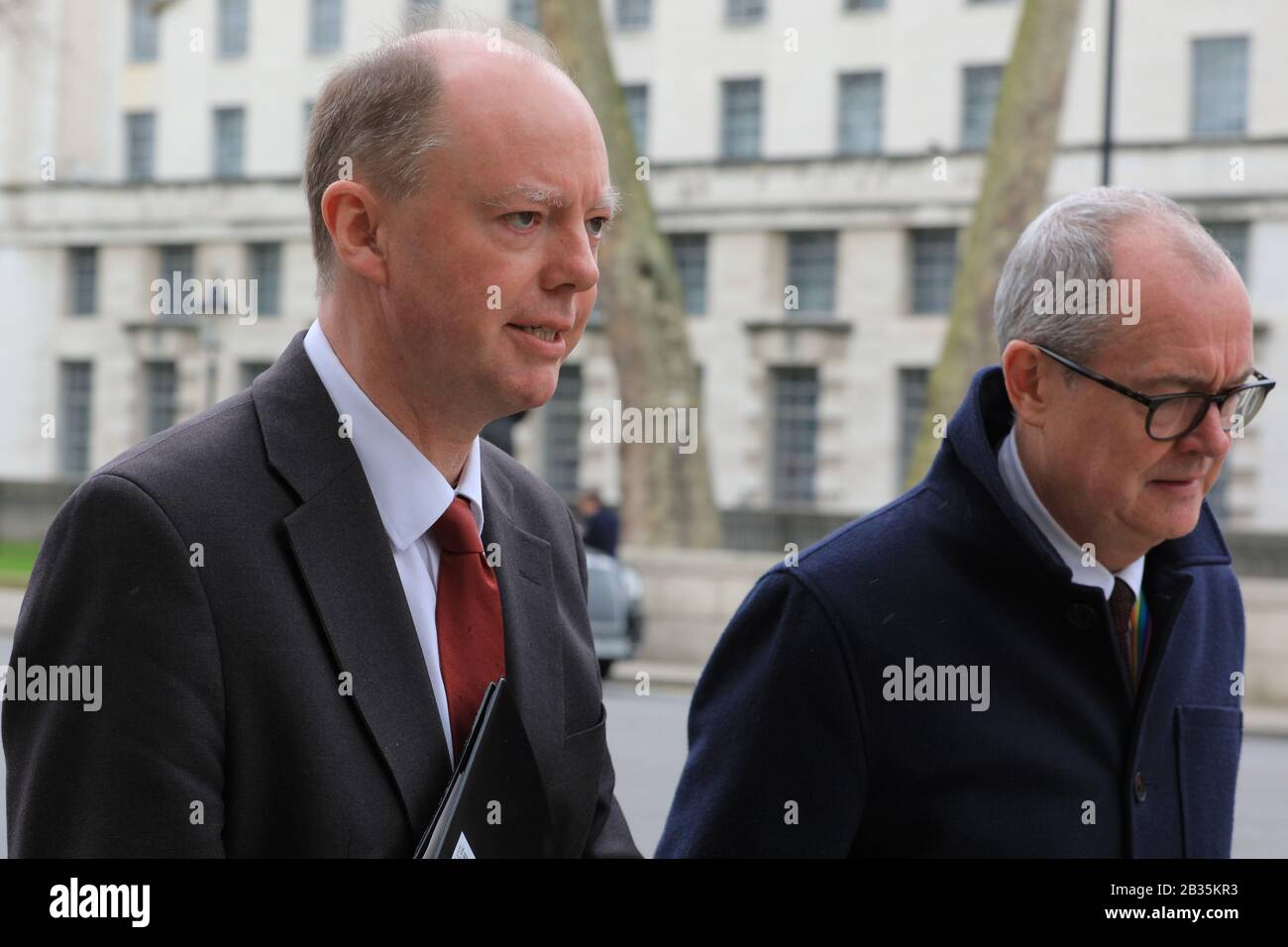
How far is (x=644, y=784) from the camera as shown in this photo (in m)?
11.0

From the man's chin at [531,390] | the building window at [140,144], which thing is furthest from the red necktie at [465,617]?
the building window at [140,144]

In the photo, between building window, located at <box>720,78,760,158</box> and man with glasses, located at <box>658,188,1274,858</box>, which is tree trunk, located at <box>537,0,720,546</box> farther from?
building window, located at <box>720,78,760,158</box>

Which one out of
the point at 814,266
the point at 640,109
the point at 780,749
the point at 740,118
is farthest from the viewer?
the point at 640,109

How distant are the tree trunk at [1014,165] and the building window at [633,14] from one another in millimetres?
23573

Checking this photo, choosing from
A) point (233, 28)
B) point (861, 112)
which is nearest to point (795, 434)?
point (861, 112)

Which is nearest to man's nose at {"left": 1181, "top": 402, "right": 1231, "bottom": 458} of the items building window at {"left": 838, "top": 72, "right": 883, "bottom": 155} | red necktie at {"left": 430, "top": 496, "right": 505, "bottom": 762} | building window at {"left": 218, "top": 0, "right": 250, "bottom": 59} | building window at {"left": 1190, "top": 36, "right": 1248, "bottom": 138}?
red necktie at {"left": 430, "top": 496, "right": 505, "bottom": 762}

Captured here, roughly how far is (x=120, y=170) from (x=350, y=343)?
47.6 metres

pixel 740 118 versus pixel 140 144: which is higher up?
pixel 740 118

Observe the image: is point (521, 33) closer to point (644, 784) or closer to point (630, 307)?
point (644, 784)

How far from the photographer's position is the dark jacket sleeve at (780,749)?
2580mm

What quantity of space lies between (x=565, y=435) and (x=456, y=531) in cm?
3961

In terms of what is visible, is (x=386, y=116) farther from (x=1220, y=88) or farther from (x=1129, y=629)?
(x=1220, y=88)

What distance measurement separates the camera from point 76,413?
47.3 metres
